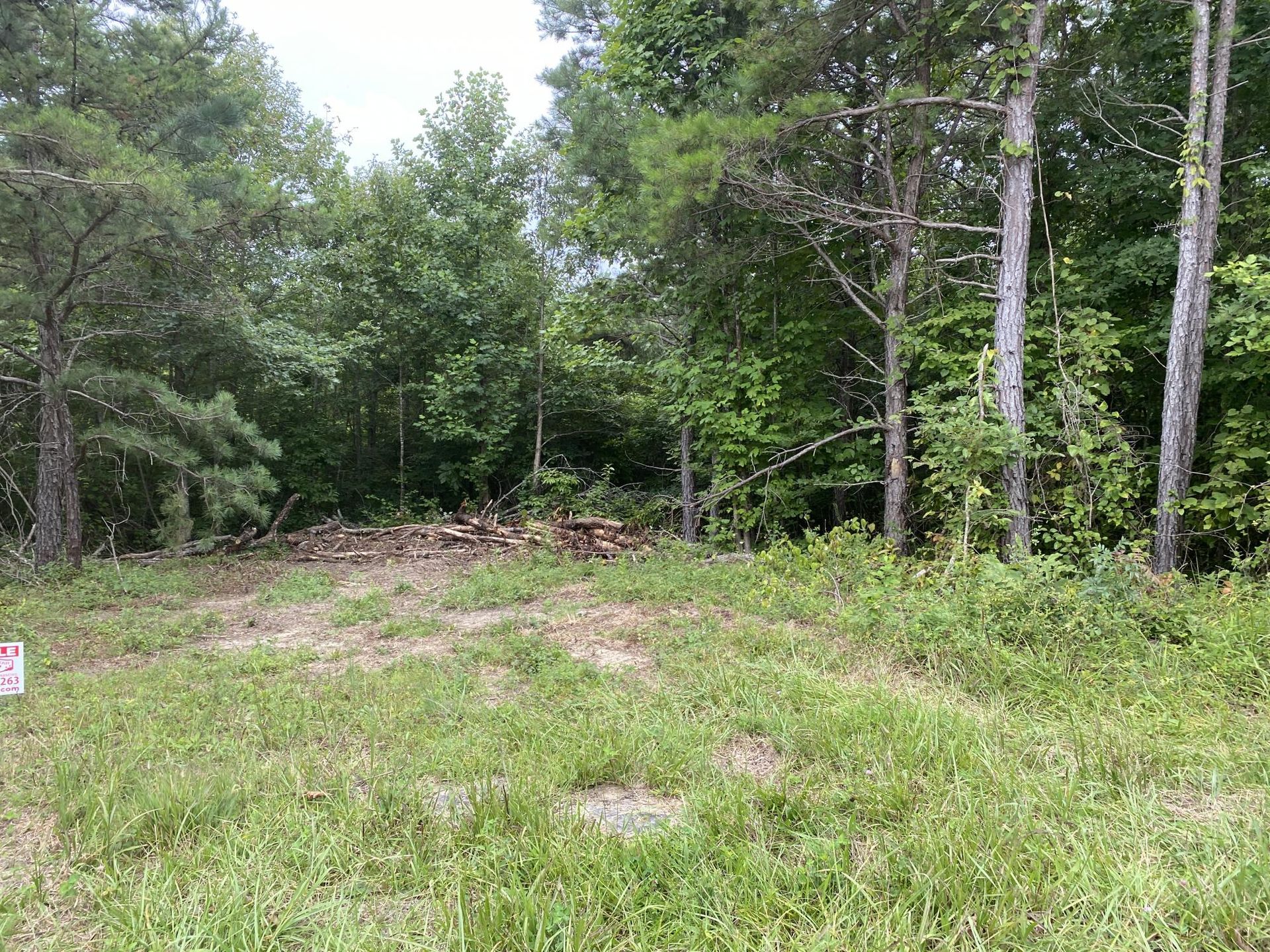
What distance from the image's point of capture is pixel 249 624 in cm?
632

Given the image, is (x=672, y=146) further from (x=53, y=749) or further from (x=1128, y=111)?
(x=53, y=749)

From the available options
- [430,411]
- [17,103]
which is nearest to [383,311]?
[430,411]

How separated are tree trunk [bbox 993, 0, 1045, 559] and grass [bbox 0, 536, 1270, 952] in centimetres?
136

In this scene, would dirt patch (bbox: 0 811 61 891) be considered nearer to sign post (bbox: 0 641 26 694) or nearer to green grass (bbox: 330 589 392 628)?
sign post (bbox: 0 641 26 694)

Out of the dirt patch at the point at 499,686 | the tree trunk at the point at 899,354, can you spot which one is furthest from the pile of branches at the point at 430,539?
the dirt patch at the point at 499,686

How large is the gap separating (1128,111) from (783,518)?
19.9 ft

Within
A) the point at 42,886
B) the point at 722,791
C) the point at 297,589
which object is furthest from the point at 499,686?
the point at 297,589

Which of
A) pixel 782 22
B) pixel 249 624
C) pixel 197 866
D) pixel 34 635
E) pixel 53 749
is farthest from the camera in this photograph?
pixel 782 22

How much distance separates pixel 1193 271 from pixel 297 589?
9.97 m

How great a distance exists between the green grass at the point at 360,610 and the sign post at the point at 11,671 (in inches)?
116

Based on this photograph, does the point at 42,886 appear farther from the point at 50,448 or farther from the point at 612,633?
the point at 50,448

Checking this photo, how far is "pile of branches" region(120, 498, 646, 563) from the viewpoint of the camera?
404 inches

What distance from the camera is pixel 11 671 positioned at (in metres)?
3.37

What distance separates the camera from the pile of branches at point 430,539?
1027cm
